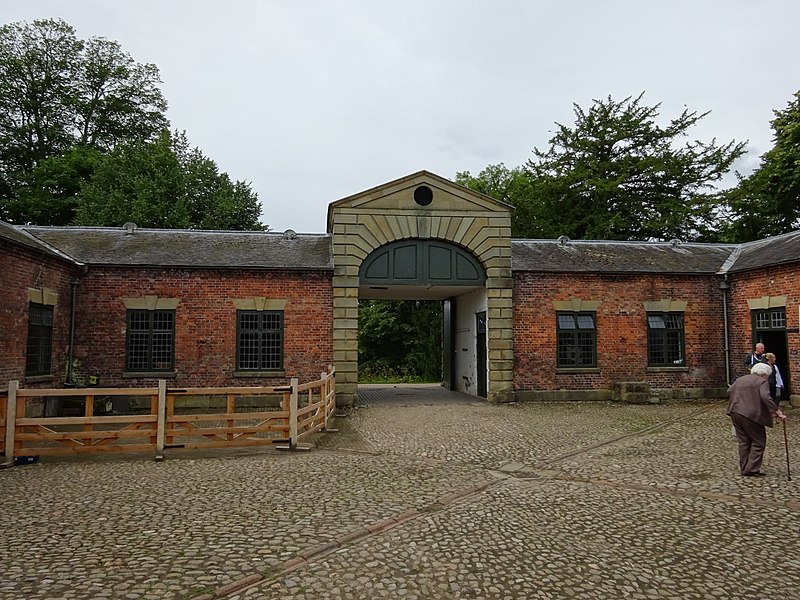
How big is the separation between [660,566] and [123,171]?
26.7 m

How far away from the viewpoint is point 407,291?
61.7 feet

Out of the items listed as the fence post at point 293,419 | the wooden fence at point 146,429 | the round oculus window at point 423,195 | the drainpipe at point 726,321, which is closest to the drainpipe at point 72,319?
the wooden fence at point 146,429

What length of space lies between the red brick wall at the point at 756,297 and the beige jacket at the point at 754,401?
911cm

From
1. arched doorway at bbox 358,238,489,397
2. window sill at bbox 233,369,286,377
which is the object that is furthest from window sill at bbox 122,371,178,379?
arched doorway at bbox 358,238,489,397

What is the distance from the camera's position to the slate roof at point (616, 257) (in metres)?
17.5

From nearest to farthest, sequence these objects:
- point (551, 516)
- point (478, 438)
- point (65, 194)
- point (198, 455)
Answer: point (551, 516) → point (198, 455) → point (478, 438) → point (65, 194)

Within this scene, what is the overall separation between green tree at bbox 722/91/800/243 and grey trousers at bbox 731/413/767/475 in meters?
20.7

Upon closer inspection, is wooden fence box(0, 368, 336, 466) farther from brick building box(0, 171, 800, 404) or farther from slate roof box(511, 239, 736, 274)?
slate roof box(511, 239, 736, 274)

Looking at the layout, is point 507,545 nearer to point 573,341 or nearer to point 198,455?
point 198,455

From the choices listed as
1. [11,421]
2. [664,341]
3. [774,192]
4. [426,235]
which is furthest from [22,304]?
[774,192]

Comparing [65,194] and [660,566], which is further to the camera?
[65,194]

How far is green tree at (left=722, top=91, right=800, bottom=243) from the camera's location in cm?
2486

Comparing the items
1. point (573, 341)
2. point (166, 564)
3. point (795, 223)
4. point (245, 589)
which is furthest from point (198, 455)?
point (795, 223)

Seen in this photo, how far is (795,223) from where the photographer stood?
26.3 metres
